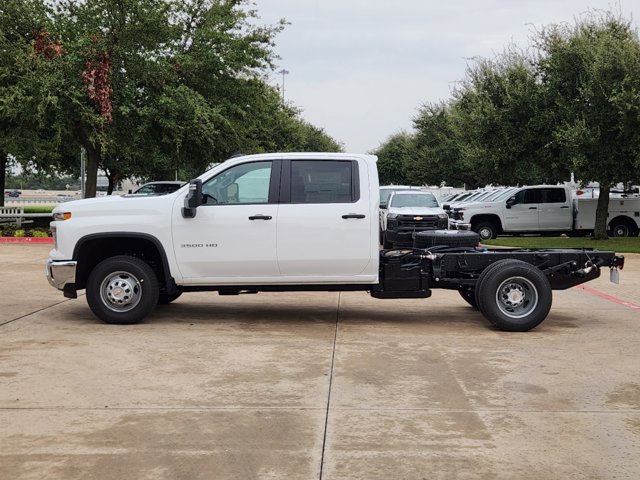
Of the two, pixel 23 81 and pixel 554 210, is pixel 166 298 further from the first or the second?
pixel 554 210

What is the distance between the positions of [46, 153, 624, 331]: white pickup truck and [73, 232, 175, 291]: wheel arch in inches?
0.7

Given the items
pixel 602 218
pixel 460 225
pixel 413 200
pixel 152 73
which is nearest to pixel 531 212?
pixel 602 218

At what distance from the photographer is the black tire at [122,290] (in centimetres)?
977

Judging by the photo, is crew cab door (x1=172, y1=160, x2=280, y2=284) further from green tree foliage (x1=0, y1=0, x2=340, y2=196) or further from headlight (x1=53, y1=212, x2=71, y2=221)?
green tree foliage (x1=0, y1=0, x2=340, y2=196)

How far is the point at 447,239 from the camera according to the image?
10320 millimetres

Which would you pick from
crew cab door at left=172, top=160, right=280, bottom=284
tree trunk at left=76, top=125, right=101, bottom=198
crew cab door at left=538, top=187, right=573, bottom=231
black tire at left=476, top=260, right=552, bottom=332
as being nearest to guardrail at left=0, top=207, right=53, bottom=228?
tree trunk at left=76, top=125, right=101, bottom=198

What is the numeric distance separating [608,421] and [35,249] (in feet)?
60.1

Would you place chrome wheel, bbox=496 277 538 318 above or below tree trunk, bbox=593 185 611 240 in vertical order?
below

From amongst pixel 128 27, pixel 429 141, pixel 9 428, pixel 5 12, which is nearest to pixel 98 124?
pixel 128 27

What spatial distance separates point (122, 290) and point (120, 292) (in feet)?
0.11

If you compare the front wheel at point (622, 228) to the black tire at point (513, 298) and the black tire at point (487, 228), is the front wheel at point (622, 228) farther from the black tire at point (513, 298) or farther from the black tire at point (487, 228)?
the black tire at point (513, 298)

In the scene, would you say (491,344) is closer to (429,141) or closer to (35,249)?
(35,249)

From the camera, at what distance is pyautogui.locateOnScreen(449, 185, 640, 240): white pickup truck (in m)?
26.9


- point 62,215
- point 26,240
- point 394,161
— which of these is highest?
point 394,161
